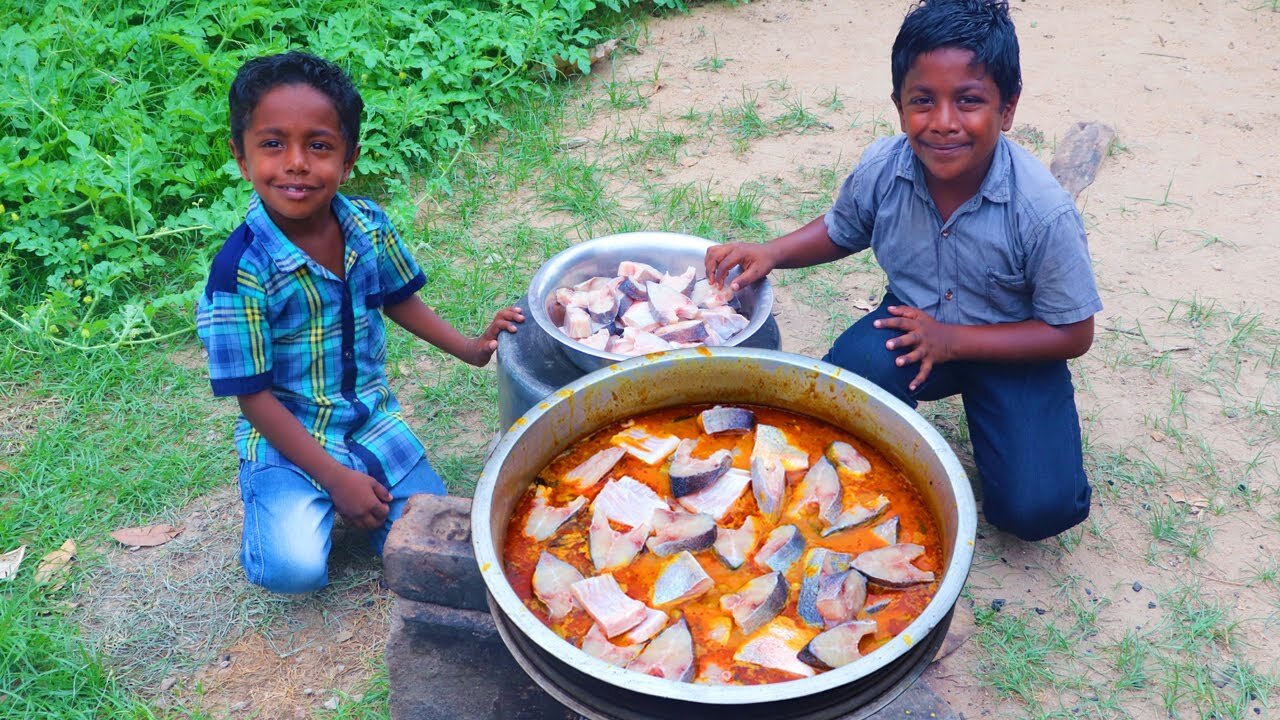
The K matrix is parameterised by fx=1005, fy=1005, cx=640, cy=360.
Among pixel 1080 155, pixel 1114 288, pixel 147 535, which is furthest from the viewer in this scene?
pixel 1080 155

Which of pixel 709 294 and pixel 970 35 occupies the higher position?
pixel 970 35

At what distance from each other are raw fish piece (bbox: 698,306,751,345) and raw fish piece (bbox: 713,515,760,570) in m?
0.81

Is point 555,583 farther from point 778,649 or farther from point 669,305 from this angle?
point 669,305

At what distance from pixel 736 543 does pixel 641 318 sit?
0.97 meters

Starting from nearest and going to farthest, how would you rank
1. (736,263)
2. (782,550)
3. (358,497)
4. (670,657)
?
(670,657)
(782,550)
(358,497)
(736,263)

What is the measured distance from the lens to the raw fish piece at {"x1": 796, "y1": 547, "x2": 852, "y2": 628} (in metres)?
1.96

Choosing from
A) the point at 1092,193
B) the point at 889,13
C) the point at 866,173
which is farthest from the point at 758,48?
the point at 866,173

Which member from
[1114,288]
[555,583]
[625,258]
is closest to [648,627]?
[555,583]

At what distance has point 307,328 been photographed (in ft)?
9.47

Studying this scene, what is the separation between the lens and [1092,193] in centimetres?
502

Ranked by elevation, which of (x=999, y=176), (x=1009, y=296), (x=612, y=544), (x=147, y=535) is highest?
(x=999, y=176)

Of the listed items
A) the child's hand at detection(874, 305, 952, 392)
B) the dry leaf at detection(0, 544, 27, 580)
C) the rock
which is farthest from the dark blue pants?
the dry leaf at detection(0, 544, 27, 580)

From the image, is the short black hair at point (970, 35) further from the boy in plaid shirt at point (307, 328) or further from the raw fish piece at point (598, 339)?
the boy in plaid shirt at point (307, 328)

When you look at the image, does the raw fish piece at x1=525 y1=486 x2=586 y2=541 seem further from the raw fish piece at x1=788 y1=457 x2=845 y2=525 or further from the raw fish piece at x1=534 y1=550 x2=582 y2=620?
the raw fish piece at x1=788 y1=457 x2=845 y2=525
